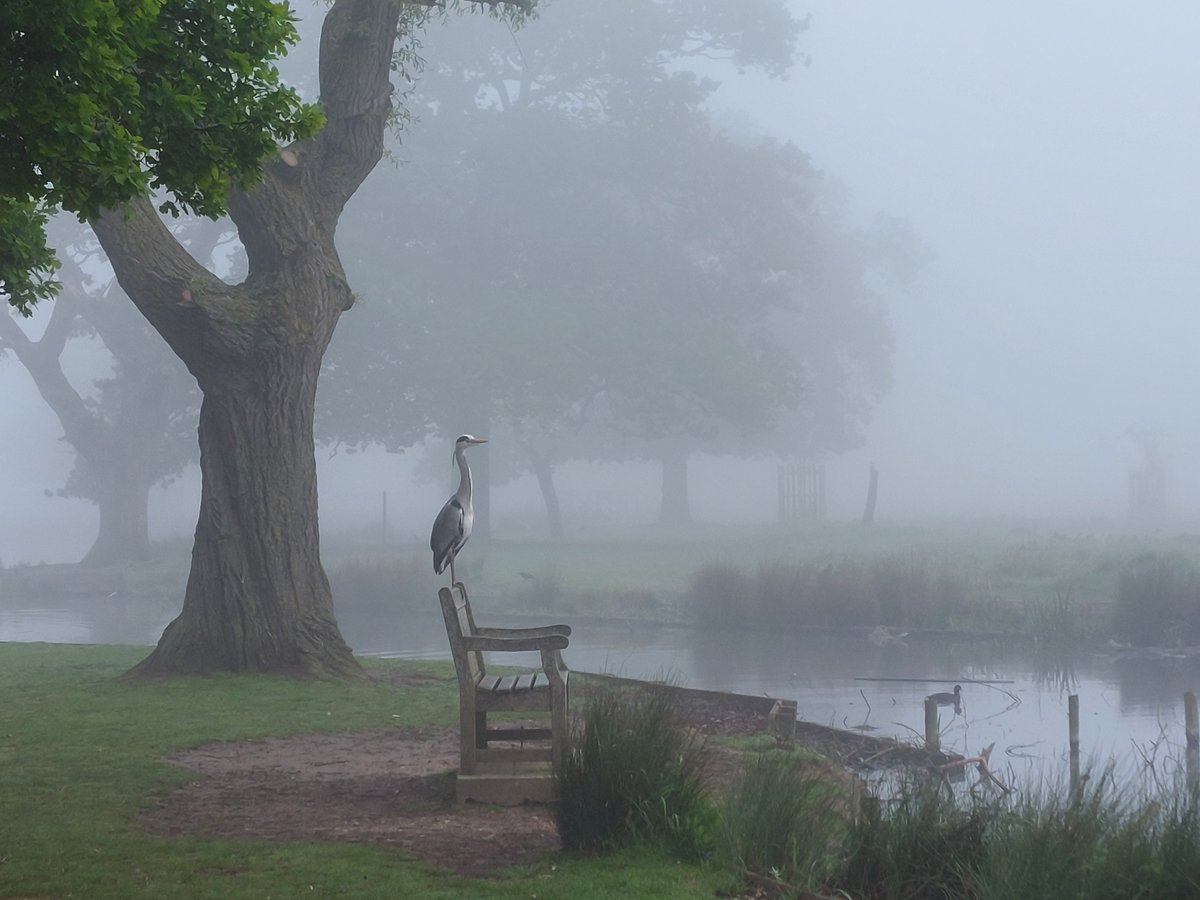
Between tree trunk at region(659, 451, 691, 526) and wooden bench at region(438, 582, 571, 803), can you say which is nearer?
wooden bench at region(438, 582, 571, 803)

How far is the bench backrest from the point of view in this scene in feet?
24.8

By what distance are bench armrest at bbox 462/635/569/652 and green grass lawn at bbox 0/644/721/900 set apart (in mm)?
1319

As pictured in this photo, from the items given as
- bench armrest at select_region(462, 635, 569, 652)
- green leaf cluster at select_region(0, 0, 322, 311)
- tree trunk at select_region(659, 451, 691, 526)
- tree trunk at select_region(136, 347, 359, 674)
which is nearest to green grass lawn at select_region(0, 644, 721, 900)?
tree trunk at select_region(136, 347, 359, 674)

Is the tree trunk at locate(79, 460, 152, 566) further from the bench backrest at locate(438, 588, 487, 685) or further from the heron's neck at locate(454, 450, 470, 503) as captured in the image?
the bench backrest at locate(438, 588, 487, 685)

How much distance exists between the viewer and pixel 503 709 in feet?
25.1

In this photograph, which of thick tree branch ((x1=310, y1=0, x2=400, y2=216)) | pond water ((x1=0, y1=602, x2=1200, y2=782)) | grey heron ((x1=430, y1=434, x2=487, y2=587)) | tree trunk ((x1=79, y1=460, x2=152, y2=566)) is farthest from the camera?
tree trunk ((x1=79, y1=460, x2=152, y2=566))

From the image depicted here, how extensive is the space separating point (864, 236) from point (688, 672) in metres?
40.0

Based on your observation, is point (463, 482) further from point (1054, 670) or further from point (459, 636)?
point (1054, 670)

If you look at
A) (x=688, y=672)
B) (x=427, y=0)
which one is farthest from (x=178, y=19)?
(x=688, y=672)

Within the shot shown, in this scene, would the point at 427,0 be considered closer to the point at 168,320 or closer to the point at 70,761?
the point at 168,320

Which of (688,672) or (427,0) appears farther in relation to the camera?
(688,672)

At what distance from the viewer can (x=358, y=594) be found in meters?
29.0

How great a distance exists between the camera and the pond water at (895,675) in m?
13.9

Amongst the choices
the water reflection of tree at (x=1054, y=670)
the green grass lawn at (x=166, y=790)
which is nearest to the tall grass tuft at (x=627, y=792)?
the green grass lawn at (x=166, y=790)
